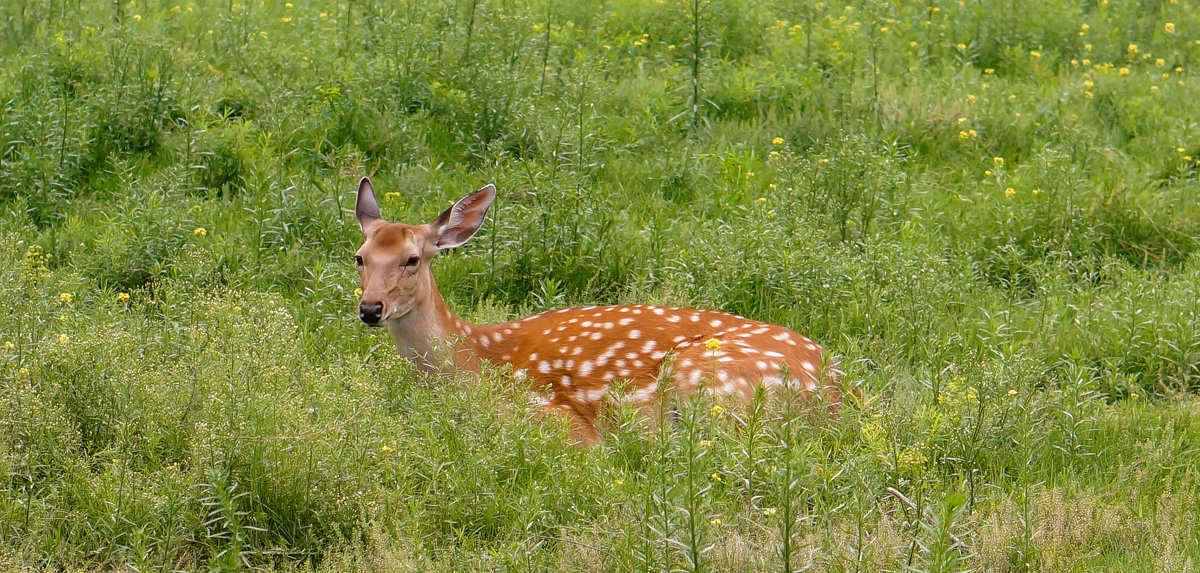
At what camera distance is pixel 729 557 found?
182 inches

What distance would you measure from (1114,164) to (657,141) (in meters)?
2.66

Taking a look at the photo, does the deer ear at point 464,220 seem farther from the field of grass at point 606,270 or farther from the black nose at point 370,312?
the black nose at point 370,312

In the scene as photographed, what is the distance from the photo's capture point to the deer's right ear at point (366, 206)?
7227 millimetres

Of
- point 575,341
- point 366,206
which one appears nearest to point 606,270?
point 575,341

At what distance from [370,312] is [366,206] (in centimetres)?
98

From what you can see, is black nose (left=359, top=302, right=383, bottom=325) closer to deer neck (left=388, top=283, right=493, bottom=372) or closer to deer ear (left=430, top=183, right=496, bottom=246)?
deer neck (left=388, top=283, right=493, bottom=372)

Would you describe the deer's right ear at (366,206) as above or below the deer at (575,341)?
above

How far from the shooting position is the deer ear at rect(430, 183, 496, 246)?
7.05m

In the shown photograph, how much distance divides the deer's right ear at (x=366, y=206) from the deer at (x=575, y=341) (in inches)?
9.0

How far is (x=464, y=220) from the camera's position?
7168 millimetres

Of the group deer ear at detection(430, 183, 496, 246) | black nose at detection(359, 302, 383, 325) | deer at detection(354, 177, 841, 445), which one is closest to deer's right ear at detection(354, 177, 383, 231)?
deer at detection(354, 177, 841, 445)

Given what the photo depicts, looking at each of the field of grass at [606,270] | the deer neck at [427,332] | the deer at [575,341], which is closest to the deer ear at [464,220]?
the deer at [575,341]

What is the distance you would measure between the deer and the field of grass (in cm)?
25

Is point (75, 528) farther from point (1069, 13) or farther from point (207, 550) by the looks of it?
point (1069, 13)
